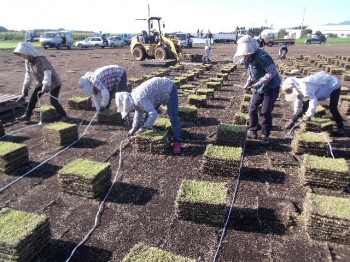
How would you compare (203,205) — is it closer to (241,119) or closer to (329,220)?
(329,220)

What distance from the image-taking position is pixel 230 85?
13969 mm

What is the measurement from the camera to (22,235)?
11.2 ft

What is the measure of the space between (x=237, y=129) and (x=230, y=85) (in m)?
7.63

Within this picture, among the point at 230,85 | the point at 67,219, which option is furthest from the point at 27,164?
the point at 230,85

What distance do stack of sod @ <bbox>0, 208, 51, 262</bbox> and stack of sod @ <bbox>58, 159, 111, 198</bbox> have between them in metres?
1.11

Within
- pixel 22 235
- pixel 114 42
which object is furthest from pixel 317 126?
pixel 114 42

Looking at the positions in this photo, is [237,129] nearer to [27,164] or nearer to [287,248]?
[287,248]

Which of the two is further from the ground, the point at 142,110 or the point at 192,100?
the point at 142,110

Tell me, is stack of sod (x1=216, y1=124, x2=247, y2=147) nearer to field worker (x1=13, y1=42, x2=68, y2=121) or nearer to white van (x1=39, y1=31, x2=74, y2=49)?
field worker (x1=13, y1=42, x2=68, y2=121)

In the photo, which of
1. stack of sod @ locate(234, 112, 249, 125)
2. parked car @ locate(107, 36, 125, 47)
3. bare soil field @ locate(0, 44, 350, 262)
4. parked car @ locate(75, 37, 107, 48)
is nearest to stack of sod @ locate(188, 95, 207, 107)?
stack of sod @ locate(234, 112, 249, 125)

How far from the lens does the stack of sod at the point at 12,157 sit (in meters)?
5.62

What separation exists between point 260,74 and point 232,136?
4.94 feet

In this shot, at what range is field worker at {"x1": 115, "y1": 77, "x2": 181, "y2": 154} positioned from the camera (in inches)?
215

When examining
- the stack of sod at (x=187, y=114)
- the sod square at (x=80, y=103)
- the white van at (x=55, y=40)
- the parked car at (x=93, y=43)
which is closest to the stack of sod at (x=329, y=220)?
the stack of sod at (x=187, y=114)
